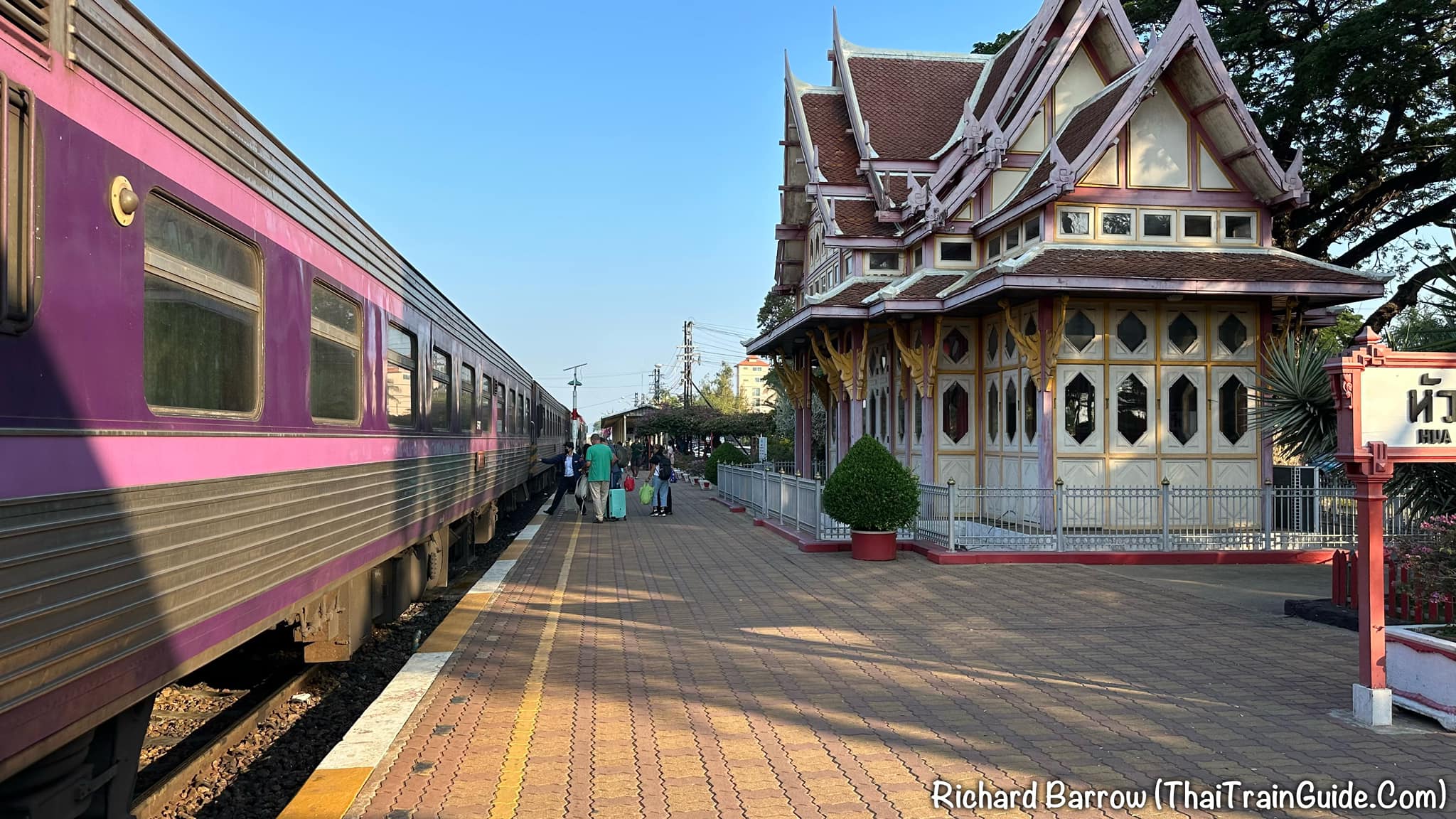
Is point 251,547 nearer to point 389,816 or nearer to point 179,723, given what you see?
point 389,816

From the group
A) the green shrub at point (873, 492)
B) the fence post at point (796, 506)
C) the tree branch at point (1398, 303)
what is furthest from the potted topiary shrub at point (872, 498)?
the tree branch at point (1398, 303)

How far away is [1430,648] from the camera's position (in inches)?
221

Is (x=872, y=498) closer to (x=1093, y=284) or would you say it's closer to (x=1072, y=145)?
(x=1093, y=284)

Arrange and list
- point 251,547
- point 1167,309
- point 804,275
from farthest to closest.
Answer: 1. point 804,275
2. point 1167,309
3. point 251,547

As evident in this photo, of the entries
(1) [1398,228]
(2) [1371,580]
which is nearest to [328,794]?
(2) [1371,580]

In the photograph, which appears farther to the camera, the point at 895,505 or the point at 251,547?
the point at 895,505

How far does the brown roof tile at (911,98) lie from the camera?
21109 millimetres

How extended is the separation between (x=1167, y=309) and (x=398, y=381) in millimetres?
10883

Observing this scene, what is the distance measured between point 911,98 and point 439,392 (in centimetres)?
1580

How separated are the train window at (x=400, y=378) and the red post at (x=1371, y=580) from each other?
645 centimetres

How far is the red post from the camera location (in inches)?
220

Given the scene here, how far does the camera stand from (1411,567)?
7273 mm

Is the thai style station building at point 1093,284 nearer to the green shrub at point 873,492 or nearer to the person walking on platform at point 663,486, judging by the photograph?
the green shrub at point 873,492

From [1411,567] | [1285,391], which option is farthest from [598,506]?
[1411,567]
